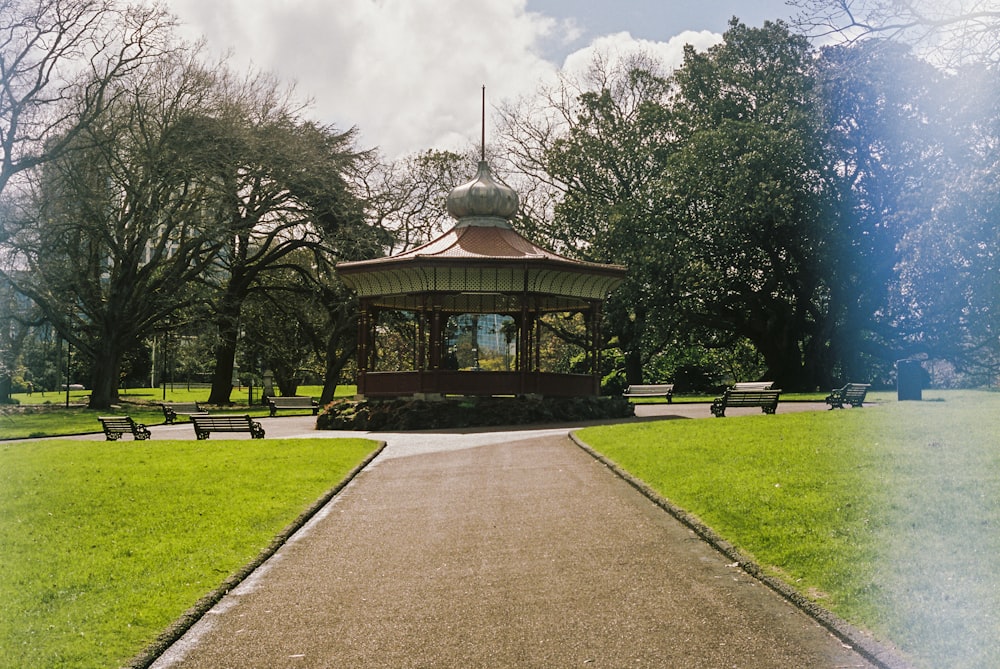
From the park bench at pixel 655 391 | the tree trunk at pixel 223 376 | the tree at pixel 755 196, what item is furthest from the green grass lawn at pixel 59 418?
the tree at pixel 755 196

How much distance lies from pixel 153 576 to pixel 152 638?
204cm

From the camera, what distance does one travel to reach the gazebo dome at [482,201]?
1281 inches

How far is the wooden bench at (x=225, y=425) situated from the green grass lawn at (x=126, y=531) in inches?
153

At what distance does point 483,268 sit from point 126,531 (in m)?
18.5

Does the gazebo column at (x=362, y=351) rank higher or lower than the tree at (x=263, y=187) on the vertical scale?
lower

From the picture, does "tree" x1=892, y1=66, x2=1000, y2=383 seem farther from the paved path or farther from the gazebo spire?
the paved path

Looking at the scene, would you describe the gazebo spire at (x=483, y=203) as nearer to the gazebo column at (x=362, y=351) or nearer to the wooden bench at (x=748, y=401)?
the gazebo column at (x=362, y=351)

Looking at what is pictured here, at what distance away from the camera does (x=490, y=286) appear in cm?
2948

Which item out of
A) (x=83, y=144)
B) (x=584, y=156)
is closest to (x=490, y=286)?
(x=83, y=144)

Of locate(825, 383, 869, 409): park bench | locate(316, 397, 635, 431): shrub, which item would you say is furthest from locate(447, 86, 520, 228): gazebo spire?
locate(825, 383, 869, 409): park bench

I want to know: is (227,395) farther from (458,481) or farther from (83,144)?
(458,481)

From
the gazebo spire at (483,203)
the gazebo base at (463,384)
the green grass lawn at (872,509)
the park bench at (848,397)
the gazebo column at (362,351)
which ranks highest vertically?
the gazebo spire at (483,203)

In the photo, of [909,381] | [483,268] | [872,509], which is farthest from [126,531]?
[909,381]

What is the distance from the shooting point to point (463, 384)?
29.1 metres
